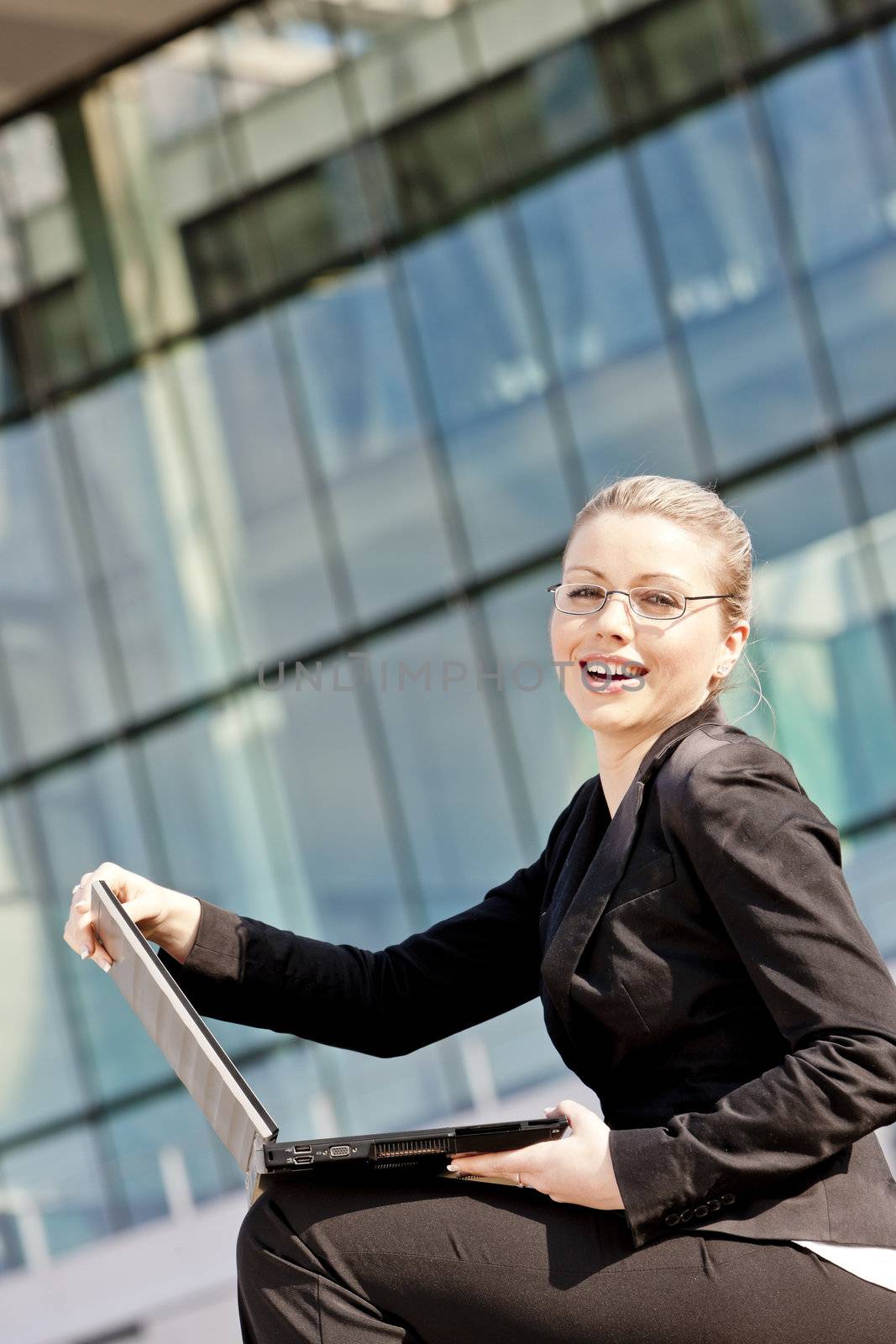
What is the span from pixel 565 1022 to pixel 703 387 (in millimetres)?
9676

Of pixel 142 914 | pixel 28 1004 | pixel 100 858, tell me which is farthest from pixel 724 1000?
pixel 28 1004

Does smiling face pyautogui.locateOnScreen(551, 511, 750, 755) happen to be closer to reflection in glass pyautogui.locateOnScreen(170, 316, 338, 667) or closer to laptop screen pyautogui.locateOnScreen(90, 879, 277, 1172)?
laptop screen pyautogui.locateOnScreen(90, 879, 277, 1172)

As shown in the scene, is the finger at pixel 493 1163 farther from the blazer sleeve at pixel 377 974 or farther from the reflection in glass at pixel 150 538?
the reflection in glass at pixel 150 538

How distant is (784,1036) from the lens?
5.08ft

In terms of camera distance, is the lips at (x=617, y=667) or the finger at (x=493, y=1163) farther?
the lips at (x=617, y=667)

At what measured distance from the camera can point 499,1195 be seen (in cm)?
159

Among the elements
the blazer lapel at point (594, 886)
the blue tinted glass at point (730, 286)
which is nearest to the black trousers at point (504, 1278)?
the blazer lapel at point (594, 886)

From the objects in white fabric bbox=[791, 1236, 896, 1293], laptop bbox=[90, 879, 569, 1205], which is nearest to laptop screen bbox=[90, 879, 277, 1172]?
laptop bbox=[90, 879, 569, 1205]

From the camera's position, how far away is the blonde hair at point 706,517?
1.90 m

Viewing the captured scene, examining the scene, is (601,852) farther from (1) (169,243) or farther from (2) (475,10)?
(1) (169,243)

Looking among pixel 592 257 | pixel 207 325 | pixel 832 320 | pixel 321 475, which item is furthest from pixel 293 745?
pixel 832 320

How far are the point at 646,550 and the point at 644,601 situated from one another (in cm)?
6

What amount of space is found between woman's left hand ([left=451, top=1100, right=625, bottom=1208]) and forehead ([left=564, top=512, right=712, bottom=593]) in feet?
2.15

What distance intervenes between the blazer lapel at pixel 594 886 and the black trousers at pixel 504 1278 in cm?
24
